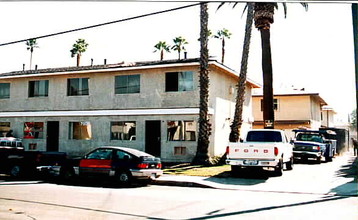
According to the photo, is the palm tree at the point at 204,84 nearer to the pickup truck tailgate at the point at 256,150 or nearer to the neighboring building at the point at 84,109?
the pickup truck tailgate at the point at 256,150

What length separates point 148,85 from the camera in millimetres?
11805

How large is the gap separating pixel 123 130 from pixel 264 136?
7153 mm

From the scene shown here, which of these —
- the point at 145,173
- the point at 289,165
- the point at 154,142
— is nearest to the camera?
the point at 145,173

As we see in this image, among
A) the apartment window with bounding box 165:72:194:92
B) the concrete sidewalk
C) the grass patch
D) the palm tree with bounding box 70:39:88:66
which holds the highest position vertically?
the apartment window with bounding box 165:72:194:92

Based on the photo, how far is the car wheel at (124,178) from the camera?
958 centimetres

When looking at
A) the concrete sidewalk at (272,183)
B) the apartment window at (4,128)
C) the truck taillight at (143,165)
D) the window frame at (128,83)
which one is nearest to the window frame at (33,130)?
the apartment window at (4,128)

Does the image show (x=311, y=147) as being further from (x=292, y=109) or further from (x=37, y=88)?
(x=37, y=88)

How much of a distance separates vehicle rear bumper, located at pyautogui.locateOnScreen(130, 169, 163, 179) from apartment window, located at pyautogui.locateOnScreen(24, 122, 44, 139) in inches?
142

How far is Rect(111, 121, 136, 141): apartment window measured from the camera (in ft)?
25.1

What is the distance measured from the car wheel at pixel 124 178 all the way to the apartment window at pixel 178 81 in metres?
4.63

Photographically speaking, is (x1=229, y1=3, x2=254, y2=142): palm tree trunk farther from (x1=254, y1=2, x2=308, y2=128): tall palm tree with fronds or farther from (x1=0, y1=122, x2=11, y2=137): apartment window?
(x1=0, y1=122, x2=11, y2=137): apartment window

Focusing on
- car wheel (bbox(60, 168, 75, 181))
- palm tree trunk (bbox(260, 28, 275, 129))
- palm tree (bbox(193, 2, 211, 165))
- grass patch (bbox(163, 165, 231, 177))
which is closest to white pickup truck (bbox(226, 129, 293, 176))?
grass patch (bbox(163, 165, 231, 177))

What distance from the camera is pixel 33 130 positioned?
7.23 m

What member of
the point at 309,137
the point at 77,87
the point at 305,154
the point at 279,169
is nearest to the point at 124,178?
the point at 77,87
